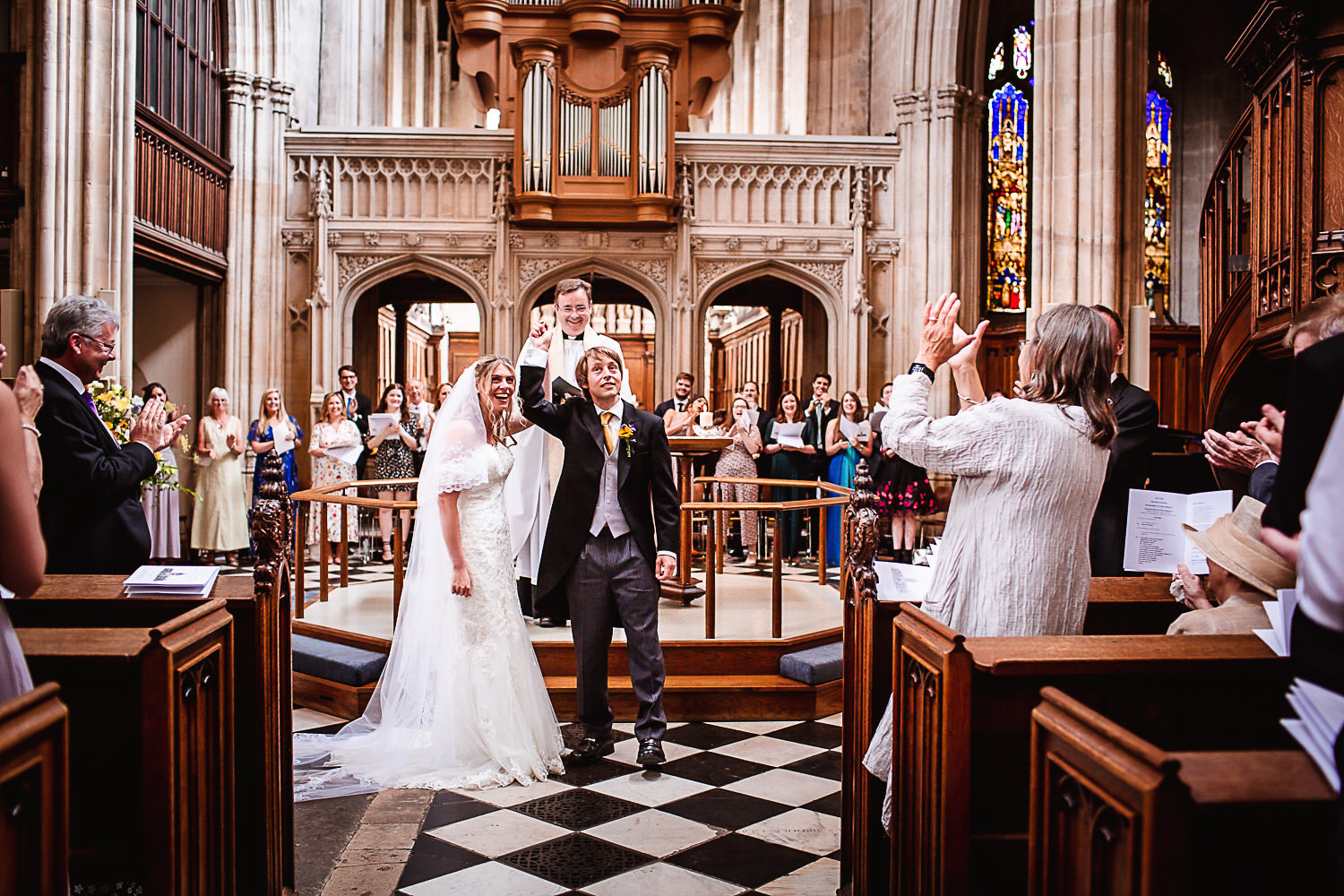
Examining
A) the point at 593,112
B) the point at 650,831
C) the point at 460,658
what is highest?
the point at 593,112

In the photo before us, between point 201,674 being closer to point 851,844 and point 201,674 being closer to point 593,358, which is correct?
point 851,844

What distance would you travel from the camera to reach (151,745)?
206 cm

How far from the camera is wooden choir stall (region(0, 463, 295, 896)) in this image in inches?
60.7

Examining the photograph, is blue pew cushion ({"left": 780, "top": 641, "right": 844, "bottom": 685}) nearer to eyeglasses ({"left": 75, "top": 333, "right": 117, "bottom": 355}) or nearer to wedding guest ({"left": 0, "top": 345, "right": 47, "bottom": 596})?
eyeglasses ({"left": 75, "top": 333, "right": 117, "bottom": 355})

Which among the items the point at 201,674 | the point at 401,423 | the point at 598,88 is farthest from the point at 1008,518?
the point at 598,88

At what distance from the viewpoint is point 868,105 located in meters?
13.7

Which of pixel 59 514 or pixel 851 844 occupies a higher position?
pixel 59 514

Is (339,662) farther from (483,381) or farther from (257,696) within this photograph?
(257,696)

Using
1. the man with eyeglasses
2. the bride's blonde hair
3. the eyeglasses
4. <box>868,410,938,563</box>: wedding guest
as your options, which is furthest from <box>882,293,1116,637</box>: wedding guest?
<box>868,410,938,563</box>: wedding guest

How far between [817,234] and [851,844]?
9965 mm

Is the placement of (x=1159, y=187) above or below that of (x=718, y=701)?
above

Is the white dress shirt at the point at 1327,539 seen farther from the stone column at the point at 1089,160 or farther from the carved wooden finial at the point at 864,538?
the stone column at the point at 1089,160

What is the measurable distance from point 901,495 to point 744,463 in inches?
59.2

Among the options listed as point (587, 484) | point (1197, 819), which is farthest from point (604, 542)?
point (1197, 819)
